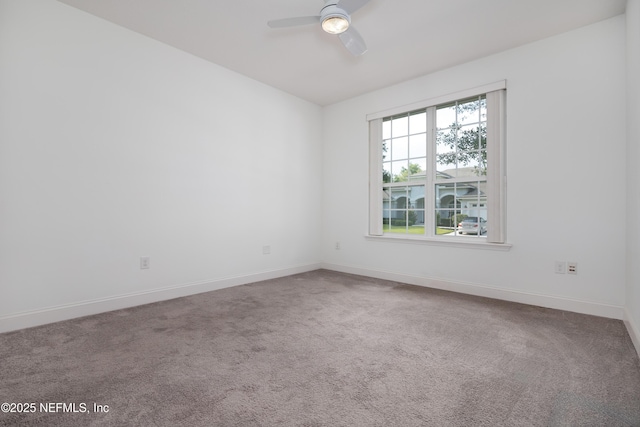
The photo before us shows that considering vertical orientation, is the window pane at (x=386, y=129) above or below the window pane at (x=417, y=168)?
above

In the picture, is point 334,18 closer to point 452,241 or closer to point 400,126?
point 400,126

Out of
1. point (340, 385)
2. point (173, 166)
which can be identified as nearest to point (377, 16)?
point (173, 166)

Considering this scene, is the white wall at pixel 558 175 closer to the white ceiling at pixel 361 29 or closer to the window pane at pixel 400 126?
the white ceiling at pixel 361 29

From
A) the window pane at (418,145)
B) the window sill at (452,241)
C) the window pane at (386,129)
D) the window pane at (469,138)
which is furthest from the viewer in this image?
the window pane at (386,129)

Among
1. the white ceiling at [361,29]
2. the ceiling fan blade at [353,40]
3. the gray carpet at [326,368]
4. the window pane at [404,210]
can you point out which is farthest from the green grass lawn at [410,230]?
the ceiling fan blade at [353,40]

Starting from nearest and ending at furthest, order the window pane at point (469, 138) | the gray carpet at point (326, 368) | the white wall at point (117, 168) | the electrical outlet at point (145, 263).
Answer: the gray carpet at point (326, 368), the white wall at point (117, 168), the electrical outlet at point (145, 263), the window pane at point (469, 138)

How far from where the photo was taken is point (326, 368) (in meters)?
1.81

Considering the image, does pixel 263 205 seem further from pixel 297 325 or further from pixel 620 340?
pixel 620 340

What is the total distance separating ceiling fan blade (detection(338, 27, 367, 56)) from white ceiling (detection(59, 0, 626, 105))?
0.67ft

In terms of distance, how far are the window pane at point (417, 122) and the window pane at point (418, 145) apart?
7cm

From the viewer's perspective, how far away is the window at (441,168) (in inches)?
133

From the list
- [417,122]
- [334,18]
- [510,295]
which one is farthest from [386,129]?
[510,295]

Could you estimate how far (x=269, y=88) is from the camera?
4.35 metres

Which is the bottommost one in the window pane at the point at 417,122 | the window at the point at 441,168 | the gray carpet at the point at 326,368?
the gray carpet at the point at 326,368
